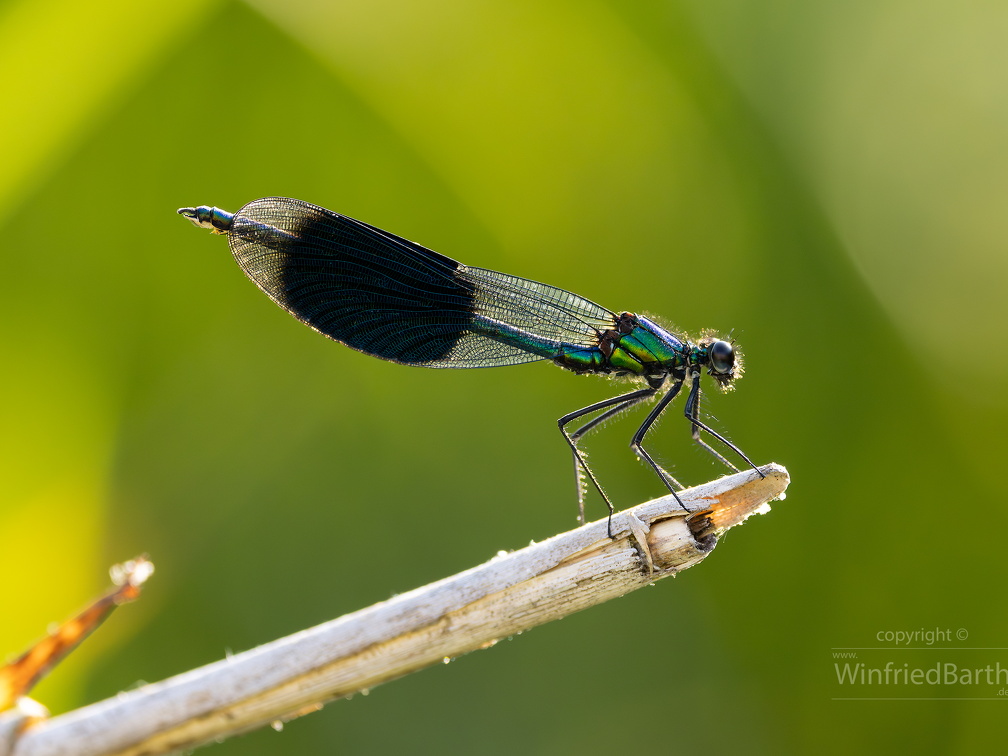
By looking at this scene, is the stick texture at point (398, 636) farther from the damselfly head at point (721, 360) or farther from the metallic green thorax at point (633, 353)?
the metallic green thorax at point (633, 353)

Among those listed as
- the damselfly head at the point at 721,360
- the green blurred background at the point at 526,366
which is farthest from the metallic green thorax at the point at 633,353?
the green blurred background at the point at 526,366

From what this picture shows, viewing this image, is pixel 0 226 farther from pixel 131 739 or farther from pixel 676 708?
pixel 676 708

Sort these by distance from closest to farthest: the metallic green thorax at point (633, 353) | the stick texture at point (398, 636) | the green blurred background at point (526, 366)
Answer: the stick texture at point (398, 636), the green blurred background at point (526, 366), the metallic green thorax at point (633, 353)

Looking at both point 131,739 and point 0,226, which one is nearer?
point 131,739

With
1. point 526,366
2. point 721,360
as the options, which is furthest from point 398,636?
point 526,366

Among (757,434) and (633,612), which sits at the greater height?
(757,434)

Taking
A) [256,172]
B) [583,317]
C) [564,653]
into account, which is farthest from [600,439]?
[256,172]

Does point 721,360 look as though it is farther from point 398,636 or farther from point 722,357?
point 398,636
